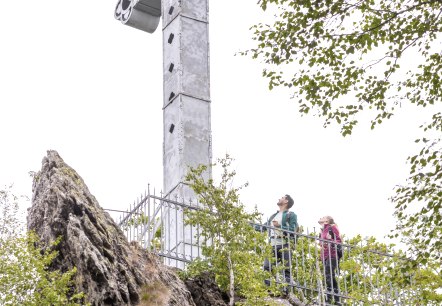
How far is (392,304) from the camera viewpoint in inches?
754

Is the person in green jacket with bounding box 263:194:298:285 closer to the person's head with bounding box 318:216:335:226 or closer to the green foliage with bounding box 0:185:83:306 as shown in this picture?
the person's head with bounding box 318:216:335:226

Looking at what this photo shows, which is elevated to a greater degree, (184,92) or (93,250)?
(184,92)

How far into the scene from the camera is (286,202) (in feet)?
63.6

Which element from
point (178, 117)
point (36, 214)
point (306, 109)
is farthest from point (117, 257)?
point (178, 117)

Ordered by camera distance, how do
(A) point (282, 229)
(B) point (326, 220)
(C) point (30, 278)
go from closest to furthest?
1. (C) point (30, 278)
2. (A) point (282, 229)
3. (B) point (326, 220)

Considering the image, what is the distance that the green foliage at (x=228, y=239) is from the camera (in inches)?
682

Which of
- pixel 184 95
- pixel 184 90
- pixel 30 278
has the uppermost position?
pixel 184 90

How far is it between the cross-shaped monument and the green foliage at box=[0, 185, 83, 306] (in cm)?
455

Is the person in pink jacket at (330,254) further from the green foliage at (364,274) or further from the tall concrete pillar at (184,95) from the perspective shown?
the tall concrete pillar at (184,95)

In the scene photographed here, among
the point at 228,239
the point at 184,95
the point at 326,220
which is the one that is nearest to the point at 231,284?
the point at 228,239

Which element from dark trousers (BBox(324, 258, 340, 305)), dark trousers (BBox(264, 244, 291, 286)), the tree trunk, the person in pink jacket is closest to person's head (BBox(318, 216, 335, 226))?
the person in pink jacket

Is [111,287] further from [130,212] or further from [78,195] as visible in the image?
[130,212]

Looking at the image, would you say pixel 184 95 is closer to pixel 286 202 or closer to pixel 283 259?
pixel 286 202

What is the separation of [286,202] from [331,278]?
1653 mm
